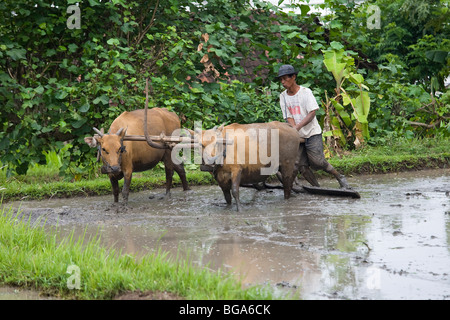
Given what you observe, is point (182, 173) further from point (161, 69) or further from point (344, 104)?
point (344, 104)

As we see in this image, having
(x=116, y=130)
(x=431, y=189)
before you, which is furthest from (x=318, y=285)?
(x=431, y=189)

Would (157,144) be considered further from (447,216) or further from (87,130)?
(447,216)

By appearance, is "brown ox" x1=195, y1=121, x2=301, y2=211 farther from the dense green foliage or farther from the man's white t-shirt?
the dense green foliage

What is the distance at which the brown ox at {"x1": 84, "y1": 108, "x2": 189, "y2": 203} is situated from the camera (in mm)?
7934

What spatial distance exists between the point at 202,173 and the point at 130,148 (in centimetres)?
237

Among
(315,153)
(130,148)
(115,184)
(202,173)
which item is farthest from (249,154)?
(202,173)

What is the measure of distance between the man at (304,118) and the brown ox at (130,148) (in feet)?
5.76

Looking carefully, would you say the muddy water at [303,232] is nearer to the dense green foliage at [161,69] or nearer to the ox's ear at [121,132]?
the ox's ear at [121,132]

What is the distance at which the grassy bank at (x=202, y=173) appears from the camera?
9.43 meters

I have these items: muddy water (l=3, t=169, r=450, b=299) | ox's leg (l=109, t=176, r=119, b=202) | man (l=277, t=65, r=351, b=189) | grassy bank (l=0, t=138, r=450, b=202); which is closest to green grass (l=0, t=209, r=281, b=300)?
muddy water (l=3, t=169, r=450, b=299)

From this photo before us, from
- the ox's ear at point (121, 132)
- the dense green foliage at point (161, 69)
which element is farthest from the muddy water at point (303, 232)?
the dense green foliage at point (161, 69)

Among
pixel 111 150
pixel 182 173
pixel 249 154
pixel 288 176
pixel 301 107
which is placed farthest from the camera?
pixel 182 173

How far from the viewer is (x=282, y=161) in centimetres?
860

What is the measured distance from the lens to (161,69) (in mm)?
10984
